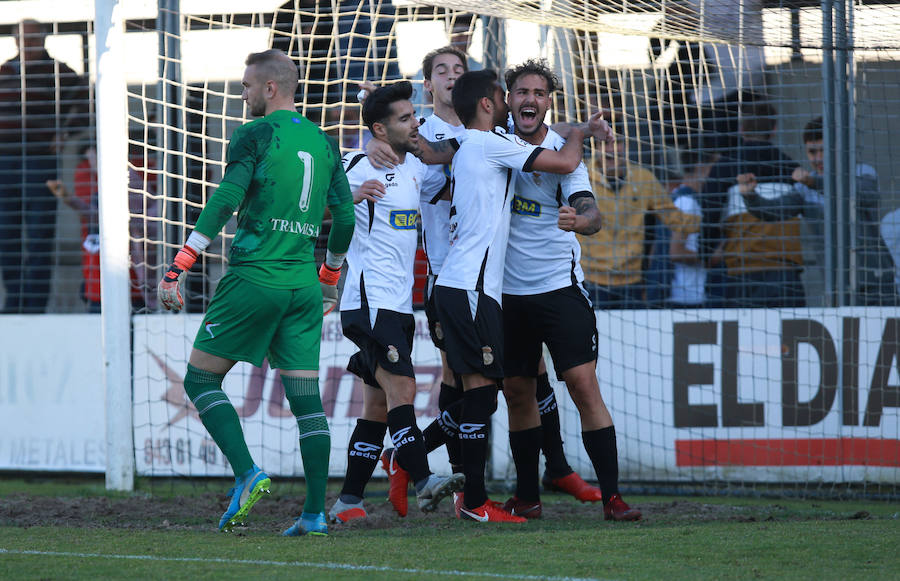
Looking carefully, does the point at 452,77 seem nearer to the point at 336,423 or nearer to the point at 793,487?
the point at 336,423

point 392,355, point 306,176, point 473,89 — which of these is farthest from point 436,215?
point 306,176

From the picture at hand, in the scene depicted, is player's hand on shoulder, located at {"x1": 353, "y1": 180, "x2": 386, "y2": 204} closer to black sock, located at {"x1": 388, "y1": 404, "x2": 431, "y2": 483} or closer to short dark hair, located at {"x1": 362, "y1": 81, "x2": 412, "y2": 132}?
short dark hair, located at {"x1": 362, "y1": 81, "x2": 412, "y2": 132}

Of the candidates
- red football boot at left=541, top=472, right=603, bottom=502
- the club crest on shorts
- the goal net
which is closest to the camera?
the club crest on shorts

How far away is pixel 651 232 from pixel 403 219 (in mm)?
3088

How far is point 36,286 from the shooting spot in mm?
8922

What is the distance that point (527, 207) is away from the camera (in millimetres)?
5625

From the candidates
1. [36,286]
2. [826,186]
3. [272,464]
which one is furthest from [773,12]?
[36,286]

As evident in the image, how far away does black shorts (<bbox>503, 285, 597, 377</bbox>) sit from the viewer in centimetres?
546

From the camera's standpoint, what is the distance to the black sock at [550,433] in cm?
597

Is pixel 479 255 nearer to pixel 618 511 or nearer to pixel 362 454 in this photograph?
pixel 362 454

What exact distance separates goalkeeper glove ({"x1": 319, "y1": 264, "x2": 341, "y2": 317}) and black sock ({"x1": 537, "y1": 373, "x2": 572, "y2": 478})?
4.07ft

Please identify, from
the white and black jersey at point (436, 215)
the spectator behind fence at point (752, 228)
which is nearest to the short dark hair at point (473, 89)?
the white and black jersey at point (436, 215)

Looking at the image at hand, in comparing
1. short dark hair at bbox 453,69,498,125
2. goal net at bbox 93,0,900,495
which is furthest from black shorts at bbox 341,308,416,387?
goal net at bbox 93,0,900,495

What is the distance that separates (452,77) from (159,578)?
3.26 m
